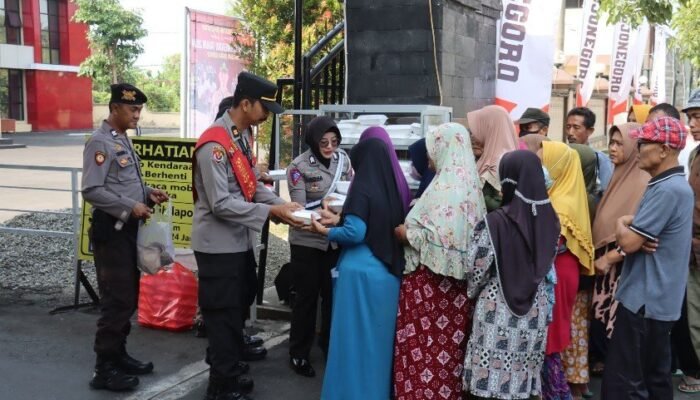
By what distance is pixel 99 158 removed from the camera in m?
4.42

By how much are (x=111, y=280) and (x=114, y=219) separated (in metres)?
0.38

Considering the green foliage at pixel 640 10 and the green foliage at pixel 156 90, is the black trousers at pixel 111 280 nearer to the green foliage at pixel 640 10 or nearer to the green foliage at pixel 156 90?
the green foliage at pixel 640 10

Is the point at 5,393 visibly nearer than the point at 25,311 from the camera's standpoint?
Yes

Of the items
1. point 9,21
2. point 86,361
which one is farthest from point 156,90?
point 86,361

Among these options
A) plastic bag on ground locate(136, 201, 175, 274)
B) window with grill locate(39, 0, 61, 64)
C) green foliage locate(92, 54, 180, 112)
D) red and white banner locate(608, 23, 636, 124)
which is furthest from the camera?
green foliage locate(92, 54, 180, 112)

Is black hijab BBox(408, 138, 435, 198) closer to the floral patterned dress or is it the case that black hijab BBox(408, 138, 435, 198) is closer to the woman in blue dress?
the woman in blue dress

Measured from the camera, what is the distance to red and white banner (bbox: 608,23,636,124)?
51.6 ft

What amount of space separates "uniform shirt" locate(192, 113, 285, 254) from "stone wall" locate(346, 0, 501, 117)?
2513 mm

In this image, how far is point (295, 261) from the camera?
197 inches

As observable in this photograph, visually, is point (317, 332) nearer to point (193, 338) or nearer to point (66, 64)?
point (193, 338)

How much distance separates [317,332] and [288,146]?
467cm

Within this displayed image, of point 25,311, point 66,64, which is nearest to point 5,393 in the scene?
point 25,311

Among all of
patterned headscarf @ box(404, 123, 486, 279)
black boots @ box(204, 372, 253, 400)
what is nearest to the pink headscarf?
patterned headscarf @ box(404, 123, 486, 279)

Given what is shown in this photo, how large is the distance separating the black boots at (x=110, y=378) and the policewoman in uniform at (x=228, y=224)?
65 cm
